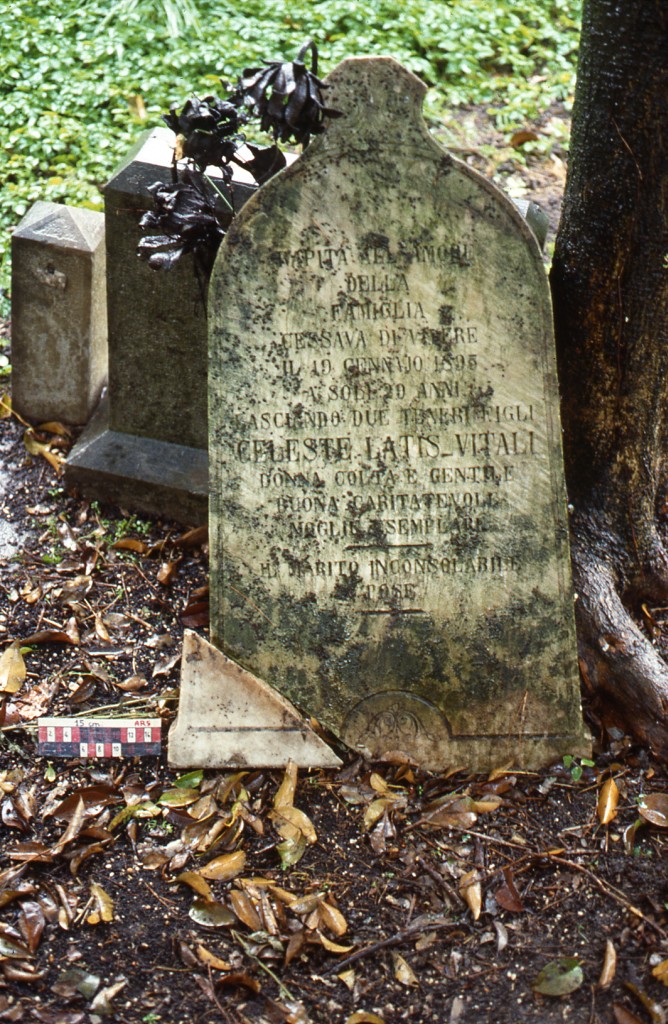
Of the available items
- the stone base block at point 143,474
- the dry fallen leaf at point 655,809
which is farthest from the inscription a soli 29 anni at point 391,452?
the stone base block at point 143,474

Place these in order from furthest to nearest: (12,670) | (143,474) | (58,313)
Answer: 1. (58,313)
2. (143,474)
3. (12,670)

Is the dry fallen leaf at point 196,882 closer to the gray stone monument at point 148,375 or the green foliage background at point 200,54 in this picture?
the gray stone monument at point 148,375

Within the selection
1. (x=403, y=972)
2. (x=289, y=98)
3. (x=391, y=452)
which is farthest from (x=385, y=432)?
(x=403, y=972)

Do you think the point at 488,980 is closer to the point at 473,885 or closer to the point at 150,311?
the point at 473,885

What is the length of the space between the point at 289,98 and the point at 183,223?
23.3 inches

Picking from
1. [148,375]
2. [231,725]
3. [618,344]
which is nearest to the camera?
[231,725]

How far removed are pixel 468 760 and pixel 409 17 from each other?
15.4ft

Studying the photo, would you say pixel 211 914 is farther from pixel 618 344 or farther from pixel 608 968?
pixel 618 344

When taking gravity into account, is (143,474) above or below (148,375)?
below

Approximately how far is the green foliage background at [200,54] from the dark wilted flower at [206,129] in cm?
247

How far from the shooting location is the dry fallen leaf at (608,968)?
280cm

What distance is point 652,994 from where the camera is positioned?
110 inches

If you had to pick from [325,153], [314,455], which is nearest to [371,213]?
[325,153]

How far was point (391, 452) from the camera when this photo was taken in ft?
10.7
